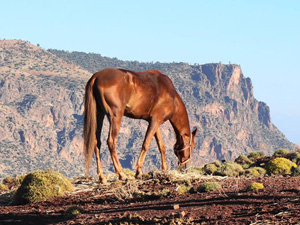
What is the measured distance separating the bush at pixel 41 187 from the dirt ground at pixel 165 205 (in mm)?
361

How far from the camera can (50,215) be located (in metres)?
12.0

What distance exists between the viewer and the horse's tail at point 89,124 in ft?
47.0

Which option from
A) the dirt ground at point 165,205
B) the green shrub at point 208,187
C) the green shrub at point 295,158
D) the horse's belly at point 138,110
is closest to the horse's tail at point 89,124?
the horse's belly at point 138,110

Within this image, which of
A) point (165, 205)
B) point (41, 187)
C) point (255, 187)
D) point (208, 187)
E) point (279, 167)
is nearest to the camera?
point (165, 205)

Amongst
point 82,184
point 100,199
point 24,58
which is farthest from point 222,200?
point 24,58

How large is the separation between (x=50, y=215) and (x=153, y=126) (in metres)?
3.95

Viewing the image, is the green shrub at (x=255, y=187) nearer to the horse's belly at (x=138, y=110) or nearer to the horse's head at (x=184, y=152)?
the horse's belly at (x=138, y=110)

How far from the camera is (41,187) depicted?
48.0 ft

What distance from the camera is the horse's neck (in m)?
15.8

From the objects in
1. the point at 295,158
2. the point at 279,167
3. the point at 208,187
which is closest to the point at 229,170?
the point at 279,167

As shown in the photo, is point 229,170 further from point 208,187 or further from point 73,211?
point 73,211

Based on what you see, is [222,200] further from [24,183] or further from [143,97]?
[24,183]

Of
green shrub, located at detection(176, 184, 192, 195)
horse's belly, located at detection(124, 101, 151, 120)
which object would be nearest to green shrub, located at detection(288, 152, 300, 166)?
horse's belly, located at detection(124, 101, 151, 120)

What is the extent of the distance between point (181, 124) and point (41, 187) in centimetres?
407
